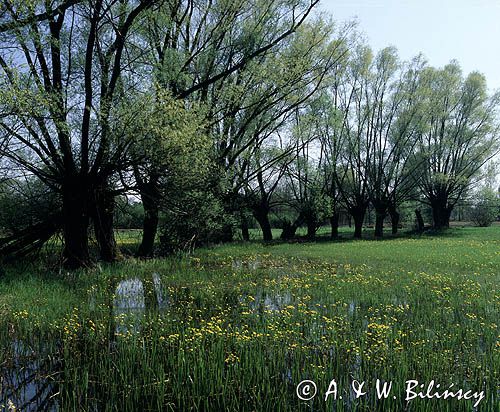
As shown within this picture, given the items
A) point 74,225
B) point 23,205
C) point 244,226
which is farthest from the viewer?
point 244,226

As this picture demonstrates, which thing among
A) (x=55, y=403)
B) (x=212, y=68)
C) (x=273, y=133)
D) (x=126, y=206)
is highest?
(x=212, y=68)

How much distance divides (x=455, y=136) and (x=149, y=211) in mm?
38962

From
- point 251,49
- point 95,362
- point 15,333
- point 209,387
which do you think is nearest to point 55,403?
point 95,362

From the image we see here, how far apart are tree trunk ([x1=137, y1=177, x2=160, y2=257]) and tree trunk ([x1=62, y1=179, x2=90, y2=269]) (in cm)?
261

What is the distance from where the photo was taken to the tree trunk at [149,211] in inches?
710

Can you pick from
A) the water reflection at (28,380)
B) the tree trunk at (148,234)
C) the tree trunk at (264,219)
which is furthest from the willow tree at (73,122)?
the tree trunk at (264,219)

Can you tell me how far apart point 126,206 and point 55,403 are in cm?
Answer: 1622

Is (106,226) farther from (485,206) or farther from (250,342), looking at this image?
(485,206)

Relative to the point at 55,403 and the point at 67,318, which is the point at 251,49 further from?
the point at 55,403

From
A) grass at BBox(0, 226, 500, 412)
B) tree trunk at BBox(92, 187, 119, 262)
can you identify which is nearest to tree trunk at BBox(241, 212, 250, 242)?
tree trunk at BBox(92, 187, 119, 262)

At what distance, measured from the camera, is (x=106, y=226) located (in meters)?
18.6

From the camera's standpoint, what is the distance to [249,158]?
29656mm

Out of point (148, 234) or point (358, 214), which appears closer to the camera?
point (148, 234)

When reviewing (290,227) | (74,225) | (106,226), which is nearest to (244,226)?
(290,227)
